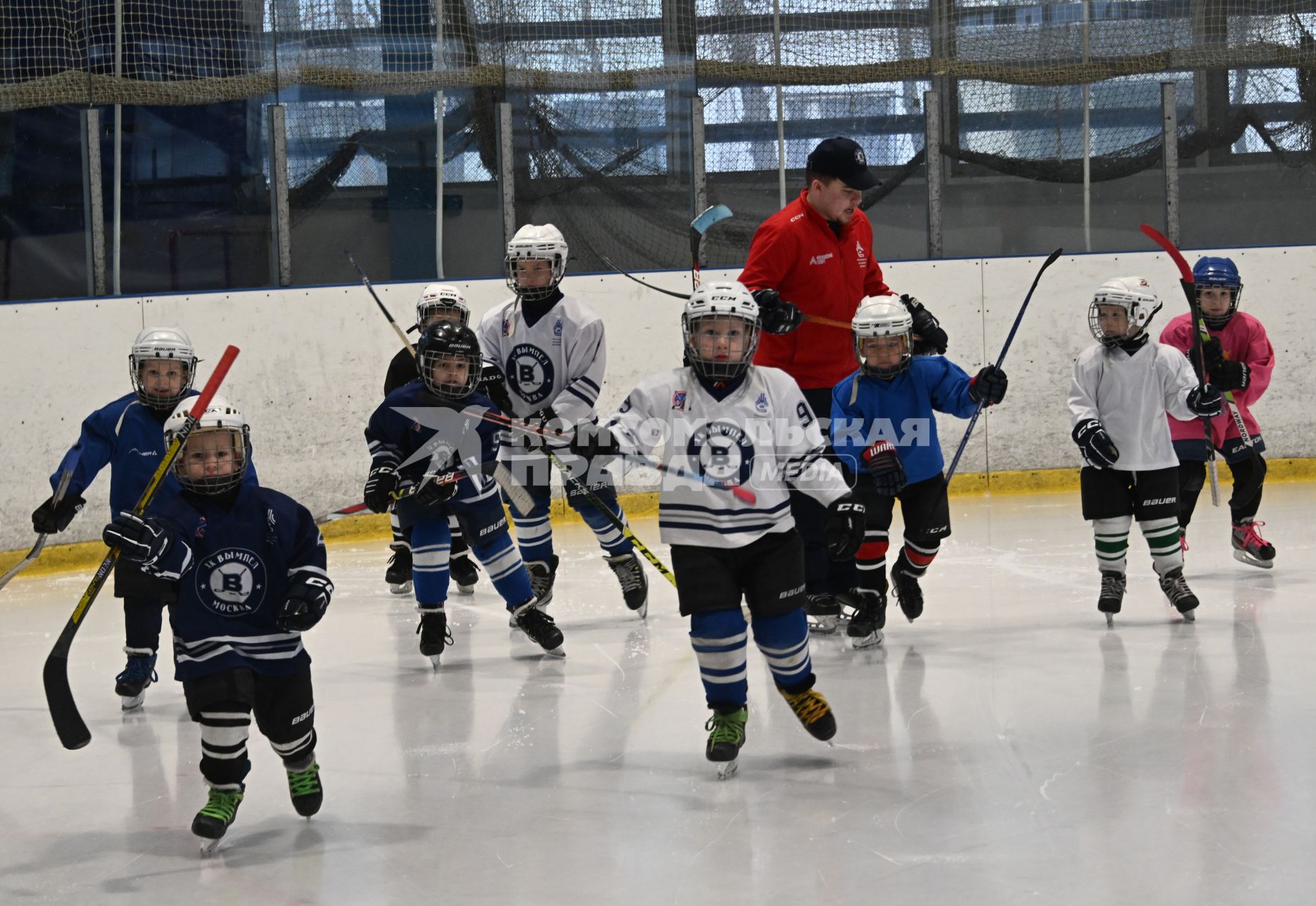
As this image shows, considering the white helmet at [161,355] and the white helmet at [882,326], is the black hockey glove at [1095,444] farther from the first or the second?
the white helmet at [161,355]

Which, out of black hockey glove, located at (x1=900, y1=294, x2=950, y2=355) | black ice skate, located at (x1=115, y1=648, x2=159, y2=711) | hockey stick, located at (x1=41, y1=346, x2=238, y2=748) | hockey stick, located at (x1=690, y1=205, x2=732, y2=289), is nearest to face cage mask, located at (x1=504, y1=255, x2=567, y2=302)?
hockey stick, located at (x1=690, y1=205, x2=732, y2=289)

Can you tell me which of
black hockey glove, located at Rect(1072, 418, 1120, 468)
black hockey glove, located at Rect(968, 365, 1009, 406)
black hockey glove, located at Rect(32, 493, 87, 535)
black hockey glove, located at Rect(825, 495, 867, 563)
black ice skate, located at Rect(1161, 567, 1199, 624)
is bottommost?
black ice skate, located at Rect(1161, 567, 1199, 624)

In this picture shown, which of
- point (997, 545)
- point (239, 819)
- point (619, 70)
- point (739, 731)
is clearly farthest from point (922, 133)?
point (239, 819)

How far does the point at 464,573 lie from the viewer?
17.9 feet

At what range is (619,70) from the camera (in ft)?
23.7

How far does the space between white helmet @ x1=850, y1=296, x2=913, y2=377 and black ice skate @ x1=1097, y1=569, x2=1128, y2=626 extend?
3.01 feet

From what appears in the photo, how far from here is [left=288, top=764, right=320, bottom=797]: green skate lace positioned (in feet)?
9.71

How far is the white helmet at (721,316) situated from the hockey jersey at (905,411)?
106 cm

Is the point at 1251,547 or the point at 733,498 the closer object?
the point at 733,498

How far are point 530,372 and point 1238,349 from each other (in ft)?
8.58

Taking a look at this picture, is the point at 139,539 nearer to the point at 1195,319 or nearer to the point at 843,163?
the point at 843,163

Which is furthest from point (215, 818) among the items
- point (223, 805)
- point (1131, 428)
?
point (1131, 428)

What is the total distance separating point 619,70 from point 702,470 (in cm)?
448

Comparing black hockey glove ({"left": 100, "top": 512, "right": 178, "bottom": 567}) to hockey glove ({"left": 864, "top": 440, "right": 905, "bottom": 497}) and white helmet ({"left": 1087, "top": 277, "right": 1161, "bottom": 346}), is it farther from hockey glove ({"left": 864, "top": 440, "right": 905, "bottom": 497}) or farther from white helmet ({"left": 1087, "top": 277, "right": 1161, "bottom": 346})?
white helmet ({"left": 1087, "top": 277, "right": 1161, "bottom": 346})
